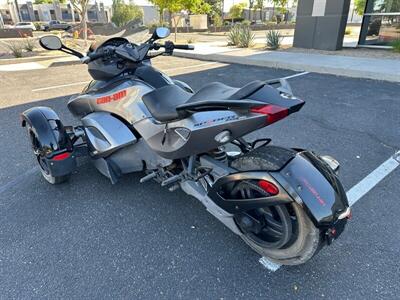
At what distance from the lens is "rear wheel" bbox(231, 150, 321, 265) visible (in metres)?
1.70

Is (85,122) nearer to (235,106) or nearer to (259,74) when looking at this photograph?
(235,106)

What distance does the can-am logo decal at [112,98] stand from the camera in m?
2.47

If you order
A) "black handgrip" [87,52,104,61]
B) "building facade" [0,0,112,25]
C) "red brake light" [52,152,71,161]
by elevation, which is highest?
"building facade" [0,0,112,25]

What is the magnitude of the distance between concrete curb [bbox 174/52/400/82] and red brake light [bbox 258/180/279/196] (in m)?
6.80

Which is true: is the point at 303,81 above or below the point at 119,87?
below

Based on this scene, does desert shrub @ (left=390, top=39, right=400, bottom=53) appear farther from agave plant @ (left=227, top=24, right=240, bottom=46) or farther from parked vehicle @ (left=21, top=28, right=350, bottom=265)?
parked vehicle @ (left=21, top=28, right=350, bottom=265)

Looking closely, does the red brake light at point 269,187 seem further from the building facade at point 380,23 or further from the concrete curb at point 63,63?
the building facade at point 380,23

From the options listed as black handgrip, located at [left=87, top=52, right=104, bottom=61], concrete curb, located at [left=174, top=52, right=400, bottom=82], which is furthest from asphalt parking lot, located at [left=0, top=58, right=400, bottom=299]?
concrete curb, located at [left=174, top=52, right=400, bottom=82]

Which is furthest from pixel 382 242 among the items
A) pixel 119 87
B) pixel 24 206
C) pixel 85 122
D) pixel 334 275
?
pixel 24 206

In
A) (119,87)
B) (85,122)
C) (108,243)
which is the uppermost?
(119,87)

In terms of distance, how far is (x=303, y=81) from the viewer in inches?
277

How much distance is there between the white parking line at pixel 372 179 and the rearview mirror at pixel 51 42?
2.90 m

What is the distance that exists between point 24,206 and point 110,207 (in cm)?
79

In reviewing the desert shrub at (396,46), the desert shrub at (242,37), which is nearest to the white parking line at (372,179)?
the desert shrub at (396,46)
